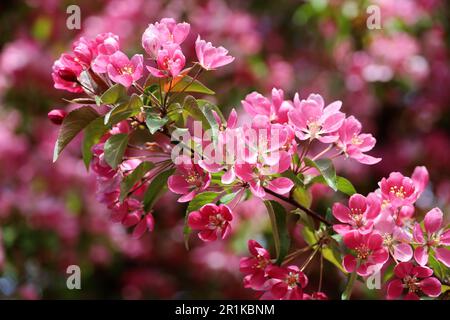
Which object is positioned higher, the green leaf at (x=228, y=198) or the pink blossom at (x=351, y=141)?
the pink blossom at (x=351, y=141)

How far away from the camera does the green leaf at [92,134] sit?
1229 mm

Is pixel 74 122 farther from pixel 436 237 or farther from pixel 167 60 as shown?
pixel 436 237

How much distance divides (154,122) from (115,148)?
0.29ft

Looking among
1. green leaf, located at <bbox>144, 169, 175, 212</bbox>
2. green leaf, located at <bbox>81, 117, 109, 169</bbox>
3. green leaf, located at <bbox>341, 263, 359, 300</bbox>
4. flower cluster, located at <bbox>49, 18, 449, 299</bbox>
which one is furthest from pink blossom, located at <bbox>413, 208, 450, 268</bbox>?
green leaf, located at <bbox>81, 117, 109, 169</bbox>

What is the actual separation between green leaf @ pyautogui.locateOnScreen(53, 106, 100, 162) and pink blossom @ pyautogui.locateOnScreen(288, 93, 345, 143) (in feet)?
1.12

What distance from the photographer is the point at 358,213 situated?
1172 millimetres

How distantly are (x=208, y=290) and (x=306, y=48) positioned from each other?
1403 millimetres

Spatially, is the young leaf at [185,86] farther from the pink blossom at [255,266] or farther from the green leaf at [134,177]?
the pink blossom at [255,266]

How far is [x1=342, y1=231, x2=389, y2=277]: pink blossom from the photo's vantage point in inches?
44.7

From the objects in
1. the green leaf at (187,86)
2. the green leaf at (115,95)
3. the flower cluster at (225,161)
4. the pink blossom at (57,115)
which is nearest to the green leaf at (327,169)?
the flower cluster at (225,161)

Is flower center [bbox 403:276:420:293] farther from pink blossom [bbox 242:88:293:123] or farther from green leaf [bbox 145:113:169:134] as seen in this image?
green leaf [bbox 145:113:169:134]

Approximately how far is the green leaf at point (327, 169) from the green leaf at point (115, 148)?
0.31 metres

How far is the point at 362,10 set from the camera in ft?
10.3
